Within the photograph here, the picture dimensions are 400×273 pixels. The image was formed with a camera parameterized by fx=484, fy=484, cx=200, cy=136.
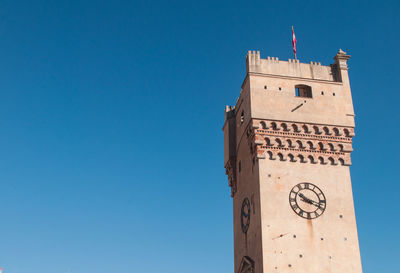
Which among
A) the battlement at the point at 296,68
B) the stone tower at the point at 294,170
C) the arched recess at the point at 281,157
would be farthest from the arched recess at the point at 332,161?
the battlement at the point at 296,68

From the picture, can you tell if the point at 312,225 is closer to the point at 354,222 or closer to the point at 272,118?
Result: the point at 354,222

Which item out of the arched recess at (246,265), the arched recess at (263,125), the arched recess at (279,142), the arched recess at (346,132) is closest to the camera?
the arched recess at (246,265)

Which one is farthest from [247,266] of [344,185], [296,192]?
[344,185]

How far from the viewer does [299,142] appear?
3691cm

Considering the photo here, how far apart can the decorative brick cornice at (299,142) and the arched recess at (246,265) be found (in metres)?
7.60

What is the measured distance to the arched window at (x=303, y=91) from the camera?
3935cm

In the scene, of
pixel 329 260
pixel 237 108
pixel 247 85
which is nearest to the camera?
pixel 329 260

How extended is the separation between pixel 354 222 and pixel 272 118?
9.72 metres

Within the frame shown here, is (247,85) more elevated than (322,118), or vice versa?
(247,85)

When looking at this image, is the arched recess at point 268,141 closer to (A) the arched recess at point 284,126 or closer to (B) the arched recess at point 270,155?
(B) the arched recess at point 270,155

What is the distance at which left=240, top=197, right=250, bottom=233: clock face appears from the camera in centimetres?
3717

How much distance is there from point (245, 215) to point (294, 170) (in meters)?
5.39

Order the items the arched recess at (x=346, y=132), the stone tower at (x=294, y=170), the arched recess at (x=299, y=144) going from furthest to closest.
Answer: the arched recess at (x=346, y=132), the arched recess at (x=299, y=144), the stone tower at (x=294, y=170)

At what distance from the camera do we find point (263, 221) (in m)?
33.8
